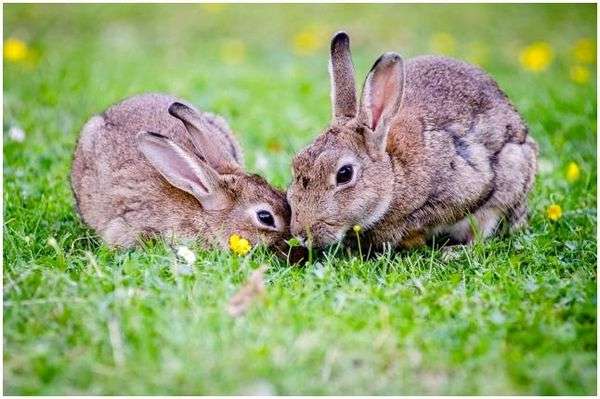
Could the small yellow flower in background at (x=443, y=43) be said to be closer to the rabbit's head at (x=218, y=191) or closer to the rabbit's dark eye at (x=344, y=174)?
the rabbit's head at (x=218, y=191)

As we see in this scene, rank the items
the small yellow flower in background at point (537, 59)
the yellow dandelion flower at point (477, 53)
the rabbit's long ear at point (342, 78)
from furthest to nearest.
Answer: the yellow dandelion flower at point (477, 53)
the small yellow flower in background at point (537, 59)
the rabbit's long ear at point (342, 78)

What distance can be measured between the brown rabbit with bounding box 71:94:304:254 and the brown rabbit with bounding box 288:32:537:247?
43cm

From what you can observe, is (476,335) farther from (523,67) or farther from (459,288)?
(523,67)

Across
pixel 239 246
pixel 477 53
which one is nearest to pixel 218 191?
pixel 239 246

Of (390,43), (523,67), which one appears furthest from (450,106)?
(390,43)

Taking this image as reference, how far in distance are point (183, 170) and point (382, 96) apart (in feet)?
4.72

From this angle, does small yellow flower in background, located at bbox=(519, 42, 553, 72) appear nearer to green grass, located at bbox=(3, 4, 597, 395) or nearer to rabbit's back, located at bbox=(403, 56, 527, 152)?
green grass, located at bbox=(3, 4, 597, 395)

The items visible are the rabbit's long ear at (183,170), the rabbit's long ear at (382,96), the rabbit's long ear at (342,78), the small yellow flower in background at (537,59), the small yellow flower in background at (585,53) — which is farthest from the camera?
the small yellow flower in background at (585,53)

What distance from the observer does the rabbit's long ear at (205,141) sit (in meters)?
5.90

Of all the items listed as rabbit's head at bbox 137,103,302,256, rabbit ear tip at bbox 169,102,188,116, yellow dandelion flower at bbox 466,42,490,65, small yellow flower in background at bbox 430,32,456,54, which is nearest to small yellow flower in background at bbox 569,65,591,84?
yellow dandelion flower at bbox 466,42,490,65

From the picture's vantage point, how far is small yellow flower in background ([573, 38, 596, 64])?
11.0m

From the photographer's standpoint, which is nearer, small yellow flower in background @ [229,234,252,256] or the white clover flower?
the white clover flower

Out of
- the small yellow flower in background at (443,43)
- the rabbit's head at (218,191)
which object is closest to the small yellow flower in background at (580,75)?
the small yellow flower in background at (443,43)

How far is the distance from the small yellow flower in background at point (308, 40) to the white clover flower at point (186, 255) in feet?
22.0
